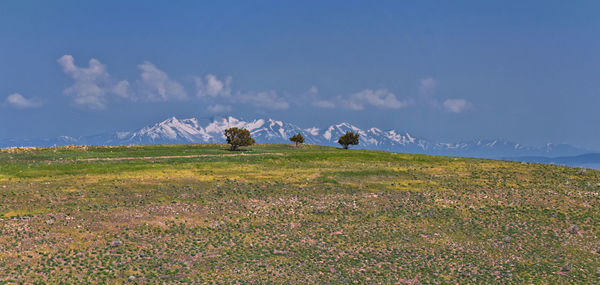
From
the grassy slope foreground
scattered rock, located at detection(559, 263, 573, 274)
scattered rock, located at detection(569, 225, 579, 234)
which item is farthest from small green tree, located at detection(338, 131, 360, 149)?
scattered rock, located at detection(559, 263, 573, 274)

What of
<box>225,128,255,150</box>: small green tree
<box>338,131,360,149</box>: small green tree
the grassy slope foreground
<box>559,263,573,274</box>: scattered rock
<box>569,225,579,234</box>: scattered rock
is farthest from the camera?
<box>338,131,360,149</box>: small green tree

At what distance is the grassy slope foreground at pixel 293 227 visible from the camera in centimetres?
3184

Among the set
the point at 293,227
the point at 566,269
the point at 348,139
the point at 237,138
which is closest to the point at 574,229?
the point at 566,269

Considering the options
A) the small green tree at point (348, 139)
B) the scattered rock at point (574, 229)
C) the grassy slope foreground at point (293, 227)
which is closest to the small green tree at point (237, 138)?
the small green tree at point (348, 139)

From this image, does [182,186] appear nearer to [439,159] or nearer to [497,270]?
[497,270]

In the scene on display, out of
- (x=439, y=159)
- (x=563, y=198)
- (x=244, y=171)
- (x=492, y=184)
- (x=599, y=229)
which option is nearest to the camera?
(x=599, y=229)

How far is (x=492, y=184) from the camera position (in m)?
60.2

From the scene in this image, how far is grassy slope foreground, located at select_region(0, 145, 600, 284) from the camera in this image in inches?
1254

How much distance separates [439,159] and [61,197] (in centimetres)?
7192

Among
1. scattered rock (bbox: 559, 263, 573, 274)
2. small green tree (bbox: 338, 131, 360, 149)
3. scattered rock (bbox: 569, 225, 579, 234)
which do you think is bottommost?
scattered rock (bbox: 559, 263, 573, 274)

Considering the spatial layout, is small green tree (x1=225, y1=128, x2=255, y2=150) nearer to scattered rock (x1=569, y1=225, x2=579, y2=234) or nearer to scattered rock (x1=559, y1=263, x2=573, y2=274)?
scattered rock (x1=569, y1=225, x2=579, y2=234)

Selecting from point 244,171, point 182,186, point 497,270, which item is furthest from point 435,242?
point 244,171

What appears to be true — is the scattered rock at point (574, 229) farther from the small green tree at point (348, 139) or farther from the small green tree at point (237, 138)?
the small green tree at point (348, 139)

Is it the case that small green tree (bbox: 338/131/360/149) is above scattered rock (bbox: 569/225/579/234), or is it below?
above
